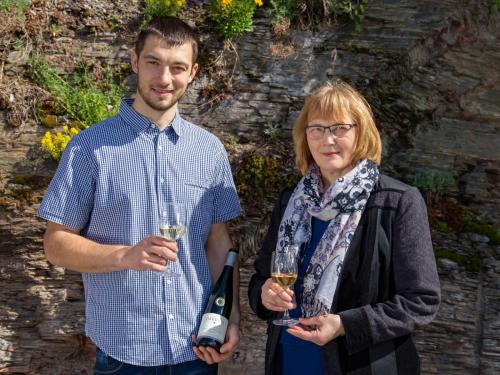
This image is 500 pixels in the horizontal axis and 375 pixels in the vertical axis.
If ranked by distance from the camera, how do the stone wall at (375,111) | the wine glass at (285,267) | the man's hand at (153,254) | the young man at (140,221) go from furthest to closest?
the stone wall at (375,111), the young man at (140,221), the man's hand at (153,254), the wine glass at (285,267)

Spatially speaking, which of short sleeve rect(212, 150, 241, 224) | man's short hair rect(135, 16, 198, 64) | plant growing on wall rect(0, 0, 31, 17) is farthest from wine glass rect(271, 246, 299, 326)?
plant growing on wall rect(0, 0, 31, 17)

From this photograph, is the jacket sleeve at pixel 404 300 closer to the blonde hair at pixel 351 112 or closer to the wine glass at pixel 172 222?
the blonde hair at pixel 351 112

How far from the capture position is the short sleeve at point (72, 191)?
3512 millimetres

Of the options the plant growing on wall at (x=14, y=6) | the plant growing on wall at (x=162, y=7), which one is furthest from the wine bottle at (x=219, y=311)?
the plant growing on wall at (x=14, y=6)

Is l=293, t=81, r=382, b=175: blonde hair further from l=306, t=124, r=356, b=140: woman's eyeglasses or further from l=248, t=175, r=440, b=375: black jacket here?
l=248, t=175, r=440, b=375: black jacket

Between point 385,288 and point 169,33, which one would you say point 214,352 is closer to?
point 385,288

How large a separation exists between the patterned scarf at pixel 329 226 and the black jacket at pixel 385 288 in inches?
2.2

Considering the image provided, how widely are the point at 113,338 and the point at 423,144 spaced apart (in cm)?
334

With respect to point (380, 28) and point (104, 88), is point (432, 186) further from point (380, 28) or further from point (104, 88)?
point (104, 88)

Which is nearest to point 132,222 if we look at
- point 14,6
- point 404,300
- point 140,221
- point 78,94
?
point 140,221

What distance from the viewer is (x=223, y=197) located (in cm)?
387

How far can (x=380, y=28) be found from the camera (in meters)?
5.88

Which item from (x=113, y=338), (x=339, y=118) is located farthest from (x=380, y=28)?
(x=113, y=338)

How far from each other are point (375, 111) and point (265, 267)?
8.58ft
